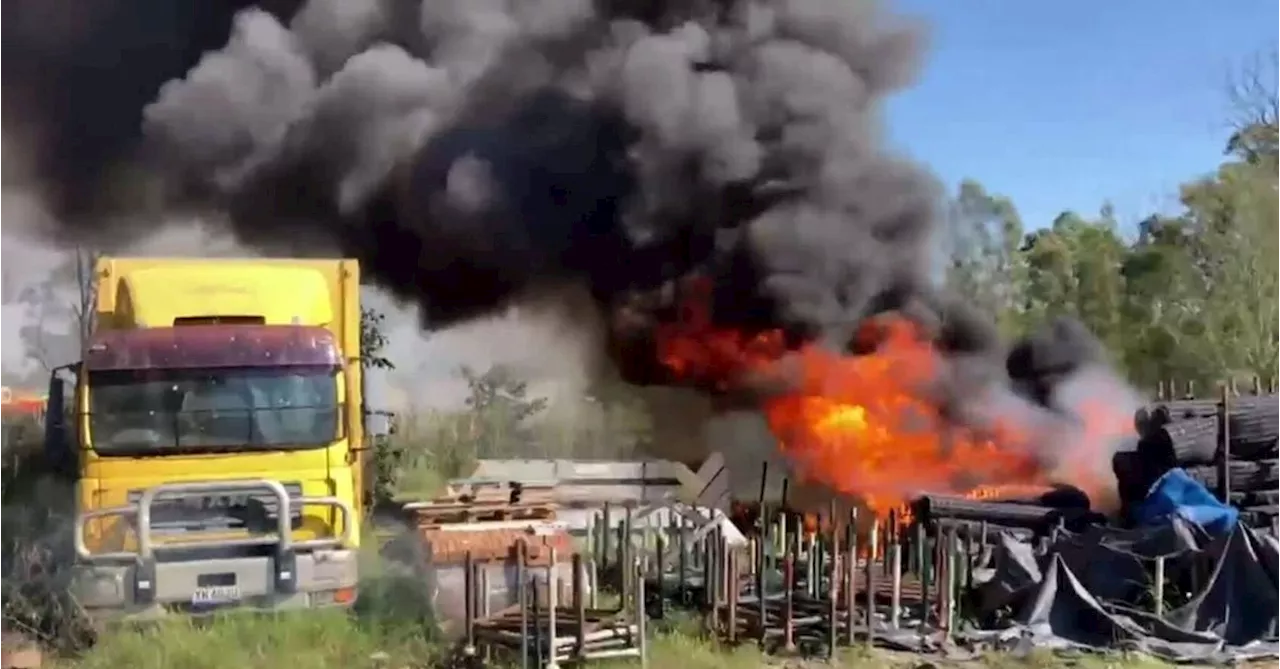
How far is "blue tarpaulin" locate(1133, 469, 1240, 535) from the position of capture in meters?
13.4

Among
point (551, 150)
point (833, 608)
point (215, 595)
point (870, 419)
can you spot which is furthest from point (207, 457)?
point (551, 150)

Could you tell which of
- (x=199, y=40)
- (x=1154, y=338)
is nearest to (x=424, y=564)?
(x=199, y=40)

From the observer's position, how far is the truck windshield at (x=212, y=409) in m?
11.3

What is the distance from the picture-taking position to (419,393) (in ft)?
87.7

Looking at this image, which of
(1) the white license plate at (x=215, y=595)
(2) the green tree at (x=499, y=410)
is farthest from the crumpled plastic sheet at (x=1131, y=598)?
(2) the green tree at (x=499, y=410)

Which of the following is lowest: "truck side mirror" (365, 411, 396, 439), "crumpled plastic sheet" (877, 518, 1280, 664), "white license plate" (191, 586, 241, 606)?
"crumpled plastic sheet" (877, 518, 1280, 664)

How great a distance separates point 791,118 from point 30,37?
12.3 meters

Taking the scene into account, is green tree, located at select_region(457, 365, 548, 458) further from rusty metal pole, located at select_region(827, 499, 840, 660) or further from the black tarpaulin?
rusty metal pole, located at select_region(827, 499, 840, 660)

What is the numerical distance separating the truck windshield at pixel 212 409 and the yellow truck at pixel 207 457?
0.04 ft

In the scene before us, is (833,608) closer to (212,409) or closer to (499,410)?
(212,409)

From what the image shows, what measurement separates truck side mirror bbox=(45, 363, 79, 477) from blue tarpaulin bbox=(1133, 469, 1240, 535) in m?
9.94

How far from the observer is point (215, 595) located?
10633 mm

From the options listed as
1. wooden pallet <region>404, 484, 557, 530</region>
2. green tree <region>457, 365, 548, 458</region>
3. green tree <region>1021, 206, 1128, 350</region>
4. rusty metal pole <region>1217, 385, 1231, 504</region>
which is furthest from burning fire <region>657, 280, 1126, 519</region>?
green tree <region>1021, 206, 1128, 350</region>

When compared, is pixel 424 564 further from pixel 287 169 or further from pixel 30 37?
pixel 30 37
